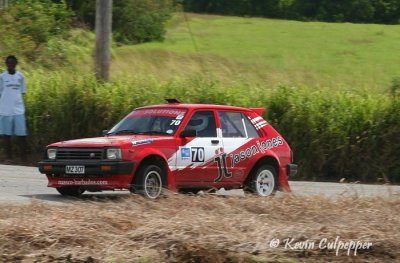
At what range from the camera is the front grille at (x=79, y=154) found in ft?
A: 40.9

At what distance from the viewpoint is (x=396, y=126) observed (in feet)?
64.6

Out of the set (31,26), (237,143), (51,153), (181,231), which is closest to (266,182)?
(237,143)

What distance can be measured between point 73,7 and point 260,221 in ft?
116

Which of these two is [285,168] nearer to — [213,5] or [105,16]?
[105,16]

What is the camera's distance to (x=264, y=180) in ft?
46.3

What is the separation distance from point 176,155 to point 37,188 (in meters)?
2.74

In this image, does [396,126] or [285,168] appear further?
[396,126]

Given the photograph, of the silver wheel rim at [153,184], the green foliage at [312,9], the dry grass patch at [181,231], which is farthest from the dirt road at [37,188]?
the green foliage at [312,9]

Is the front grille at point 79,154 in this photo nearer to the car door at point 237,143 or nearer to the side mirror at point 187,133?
the side mirror at point 187,133

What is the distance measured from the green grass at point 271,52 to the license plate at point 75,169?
A: 16.6 m

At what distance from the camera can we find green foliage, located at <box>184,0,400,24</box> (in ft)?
243

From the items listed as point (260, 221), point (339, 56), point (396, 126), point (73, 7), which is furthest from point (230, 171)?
point (339, 56)

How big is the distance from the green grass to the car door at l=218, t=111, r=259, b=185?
50.6 ft

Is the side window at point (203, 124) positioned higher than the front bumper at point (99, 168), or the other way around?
the side window at point (203, 124)
